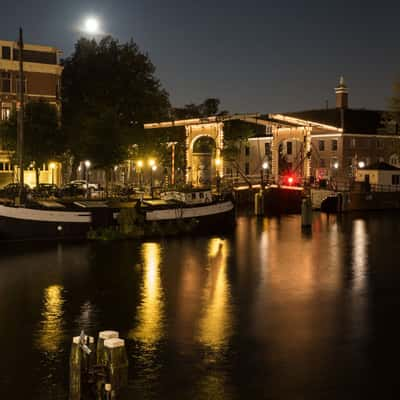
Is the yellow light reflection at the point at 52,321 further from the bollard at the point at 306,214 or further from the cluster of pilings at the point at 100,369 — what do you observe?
the bollard at the point at 306,214

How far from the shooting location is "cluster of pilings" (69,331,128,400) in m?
11.7

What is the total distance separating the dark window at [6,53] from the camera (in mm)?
63000

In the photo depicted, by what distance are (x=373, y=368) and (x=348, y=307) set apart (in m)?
6.61

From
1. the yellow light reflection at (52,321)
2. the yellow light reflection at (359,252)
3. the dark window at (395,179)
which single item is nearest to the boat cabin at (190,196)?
the yellow light reflection at (359,252)

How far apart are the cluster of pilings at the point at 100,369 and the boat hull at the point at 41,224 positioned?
26391 mm

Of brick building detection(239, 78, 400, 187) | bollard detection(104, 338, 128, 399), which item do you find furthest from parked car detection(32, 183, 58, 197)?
bollard detection(104, 338, 128, 399)

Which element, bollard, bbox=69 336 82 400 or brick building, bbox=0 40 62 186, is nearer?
bollard, bbox=69 336 82 400

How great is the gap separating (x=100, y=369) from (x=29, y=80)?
5634 centimetres

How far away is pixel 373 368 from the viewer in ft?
49.4

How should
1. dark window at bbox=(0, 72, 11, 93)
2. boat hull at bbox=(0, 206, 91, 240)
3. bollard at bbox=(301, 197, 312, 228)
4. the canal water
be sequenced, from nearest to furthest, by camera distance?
the canal water
boat hull at bbox=(0, 206, 91, 240)
bollard at bbox=(301, 197, 312, 228)
dark window at bbox=(0, 72, 11, 93)

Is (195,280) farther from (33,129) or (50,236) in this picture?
(33,129)

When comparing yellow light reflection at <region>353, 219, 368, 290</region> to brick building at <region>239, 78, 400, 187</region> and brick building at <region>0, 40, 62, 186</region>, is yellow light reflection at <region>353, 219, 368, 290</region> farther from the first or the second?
brick building at <region>0, 40, 62, 186</region>

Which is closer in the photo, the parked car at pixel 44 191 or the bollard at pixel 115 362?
the bollard at pixel 115 362

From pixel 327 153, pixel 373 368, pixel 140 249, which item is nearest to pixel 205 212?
pixel 140 249
